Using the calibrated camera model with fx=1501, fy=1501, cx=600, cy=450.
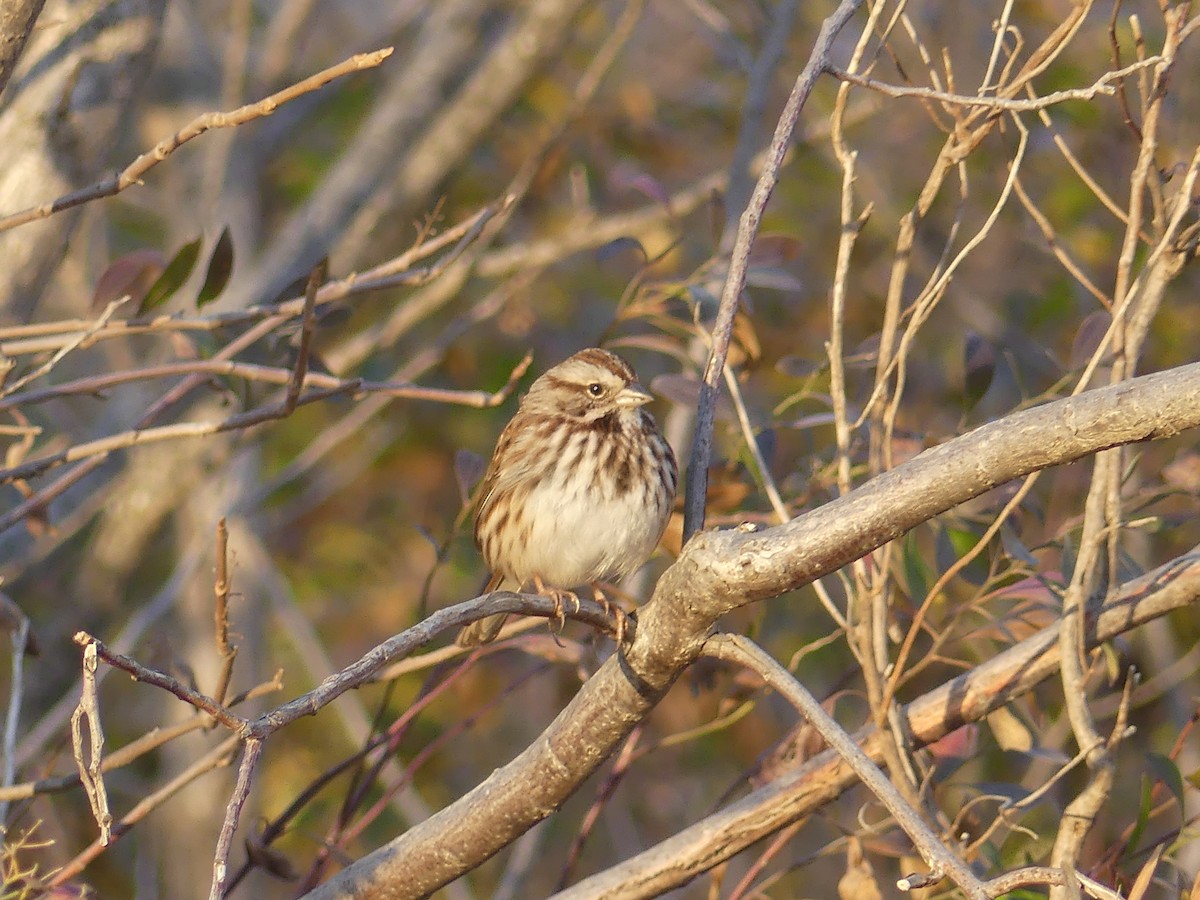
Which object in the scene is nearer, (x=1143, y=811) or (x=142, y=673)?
(x=142, y=673)

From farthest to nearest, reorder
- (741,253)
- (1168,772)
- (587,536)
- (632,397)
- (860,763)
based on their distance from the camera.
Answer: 1. (632,397)
2. (587,536)
3. (1168,772)
4. (741,253)
5. (860,763)

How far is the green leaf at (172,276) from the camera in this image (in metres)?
3.38

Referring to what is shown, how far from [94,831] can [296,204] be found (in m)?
2.87

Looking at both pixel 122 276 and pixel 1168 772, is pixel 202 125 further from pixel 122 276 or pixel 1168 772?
pixel 1168 772

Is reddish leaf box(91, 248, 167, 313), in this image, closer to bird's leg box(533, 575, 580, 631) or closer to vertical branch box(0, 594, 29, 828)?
vertical branch box(0, 594, 29, 828)

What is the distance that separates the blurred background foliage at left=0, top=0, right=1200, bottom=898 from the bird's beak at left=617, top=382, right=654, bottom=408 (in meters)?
0.15

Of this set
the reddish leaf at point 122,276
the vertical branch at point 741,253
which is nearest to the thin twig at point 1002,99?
the vertical branch at point 741,253

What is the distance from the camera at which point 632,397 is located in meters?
3.94

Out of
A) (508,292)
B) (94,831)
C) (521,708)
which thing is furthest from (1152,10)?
(94,831)

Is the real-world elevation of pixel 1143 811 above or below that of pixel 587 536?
below

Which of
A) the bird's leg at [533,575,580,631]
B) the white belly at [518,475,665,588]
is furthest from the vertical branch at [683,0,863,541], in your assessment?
the white belly at [518,475,665,588]

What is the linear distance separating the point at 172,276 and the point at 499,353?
3.66 meters

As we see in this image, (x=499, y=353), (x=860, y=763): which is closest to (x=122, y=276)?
(x=860, y=763)

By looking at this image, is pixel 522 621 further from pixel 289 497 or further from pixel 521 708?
pixel 521 708
